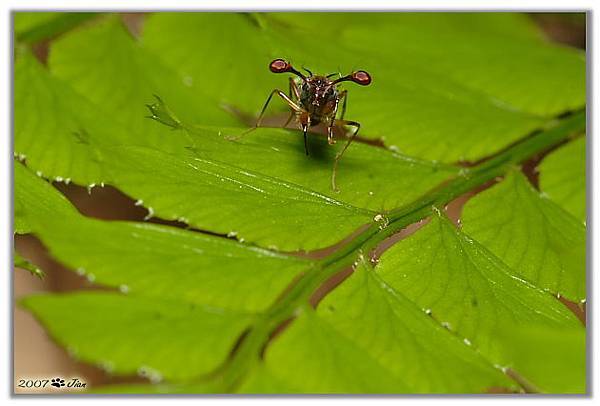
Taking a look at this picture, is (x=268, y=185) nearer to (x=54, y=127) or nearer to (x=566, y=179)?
(x=54, y=127)

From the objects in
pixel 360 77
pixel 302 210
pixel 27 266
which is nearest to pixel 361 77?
pixel 360 77

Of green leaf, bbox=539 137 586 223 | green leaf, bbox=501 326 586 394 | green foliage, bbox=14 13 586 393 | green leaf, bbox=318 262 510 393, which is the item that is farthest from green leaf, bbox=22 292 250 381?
green leaf, bbox=539 137 586 223

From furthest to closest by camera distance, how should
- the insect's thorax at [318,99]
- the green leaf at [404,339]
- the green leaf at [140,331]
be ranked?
1. the insect's thorax at [318,99]
2. the green leaf at [404,339]
3. the green leaf at [140,331]

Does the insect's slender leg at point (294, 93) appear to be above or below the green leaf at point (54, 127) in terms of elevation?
above

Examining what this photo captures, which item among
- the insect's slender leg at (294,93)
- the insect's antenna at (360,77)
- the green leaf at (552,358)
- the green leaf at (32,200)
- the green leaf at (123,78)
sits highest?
the insect's antenna at (360,77)

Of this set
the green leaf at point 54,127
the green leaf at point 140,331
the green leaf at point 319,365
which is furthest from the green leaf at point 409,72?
the green leaf at point 140,331

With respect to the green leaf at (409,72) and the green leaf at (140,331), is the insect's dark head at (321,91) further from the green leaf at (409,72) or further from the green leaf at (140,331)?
the green leaf at (140,331)

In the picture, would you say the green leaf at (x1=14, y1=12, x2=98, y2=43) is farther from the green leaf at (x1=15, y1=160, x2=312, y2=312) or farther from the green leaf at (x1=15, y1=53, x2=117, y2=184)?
the green leaf at (x1=15, y1=160, x2=312, y2=312)

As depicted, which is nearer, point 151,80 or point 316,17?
point 151,80

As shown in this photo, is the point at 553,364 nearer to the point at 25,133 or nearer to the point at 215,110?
the point at 215,110
